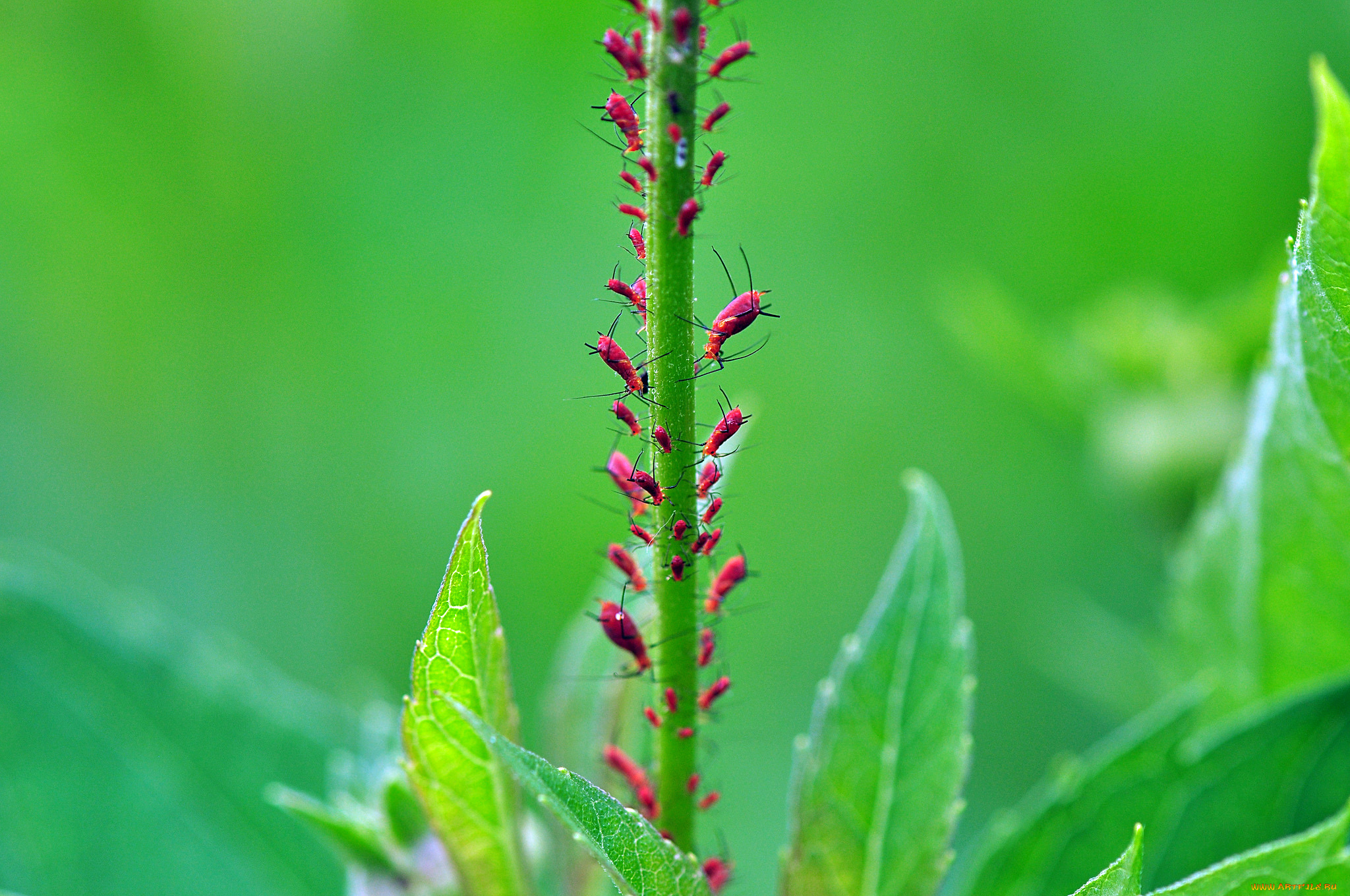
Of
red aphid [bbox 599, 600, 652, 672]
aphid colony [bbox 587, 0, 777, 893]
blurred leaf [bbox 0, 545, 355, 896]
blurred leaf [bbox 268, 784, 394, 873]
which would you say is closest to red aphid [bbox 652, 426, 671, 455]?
aphid colony [bbox 587, 0, 777, 893]

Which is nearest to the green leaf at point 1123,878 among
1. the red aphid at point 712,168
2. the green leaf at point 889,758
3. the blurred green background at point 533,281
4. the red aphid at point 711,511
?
the green leaf at point 889,758

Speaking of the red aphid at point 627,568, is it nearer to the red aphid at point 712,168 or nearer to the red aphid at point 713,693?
the red aphid at point 713,693

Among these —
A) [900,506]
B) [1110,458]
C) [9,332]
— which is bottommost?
[900,506]

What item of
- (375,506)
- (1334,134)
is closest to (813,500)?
(375,506)

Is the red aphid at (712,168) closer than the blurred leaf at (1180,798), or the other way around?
the red aphid at (712,168)

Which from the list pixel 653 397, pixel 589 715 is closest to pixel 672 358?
pixel 653 397

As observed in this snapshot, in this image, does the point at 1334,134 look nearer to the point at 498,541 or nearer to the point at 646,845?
the point at 646,845
